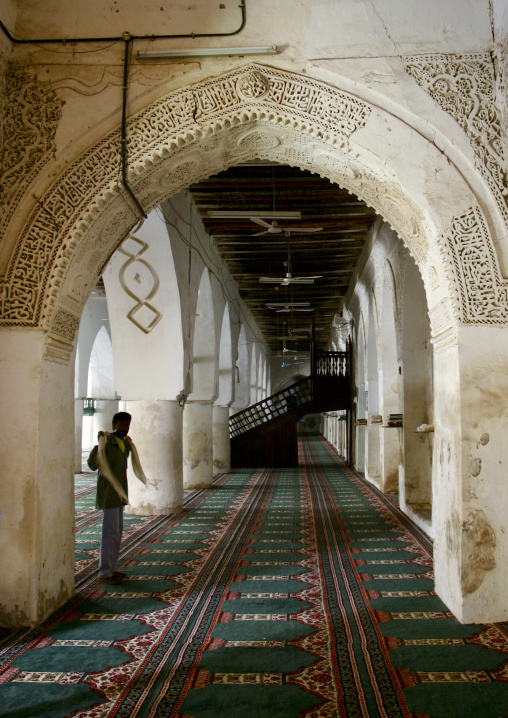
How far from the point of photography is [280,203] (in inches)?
346

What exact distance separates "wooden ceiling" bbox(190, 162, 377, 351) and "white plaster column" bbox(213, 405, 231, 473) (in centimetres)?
300

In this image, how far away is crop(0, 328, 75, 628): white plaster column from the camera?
3.56 metres

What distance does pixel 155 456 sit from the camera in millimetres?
7445

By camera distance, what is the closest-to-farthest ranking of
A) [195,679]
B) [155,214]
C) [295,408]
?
[195,679] < [155,214] < [295,408]

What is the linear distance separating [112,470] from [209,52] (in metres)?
2.84

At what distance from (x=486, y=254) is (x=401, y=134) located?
900 millimetres

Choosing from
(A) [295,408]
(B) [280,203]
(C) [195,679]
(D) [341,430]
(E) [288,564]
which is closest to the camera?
(C) [195,679]

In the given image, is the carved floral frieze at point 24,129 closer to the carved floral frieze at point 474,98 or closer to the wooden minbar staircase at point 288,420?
the carved floral frieze at point 474,98

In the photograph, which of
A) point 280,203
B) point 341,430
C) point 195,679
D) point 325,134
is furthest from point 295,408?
point 195,679

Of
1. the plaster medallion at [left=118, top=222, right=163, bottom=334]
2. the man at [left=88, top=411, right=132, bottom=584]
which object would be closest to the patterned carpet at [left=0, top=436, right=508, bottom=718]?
the man at [left=88, top=411, right=132, bottom=584]

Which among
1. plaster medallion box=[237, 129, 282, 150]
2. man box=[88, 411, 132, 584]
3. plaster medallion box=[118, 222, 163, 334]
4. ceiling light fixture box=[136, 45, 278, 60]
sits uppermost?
ceiling light fixture box=[136, 45, 278, 60]

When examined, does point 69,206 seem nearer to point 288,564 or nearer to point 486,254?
point 486,254

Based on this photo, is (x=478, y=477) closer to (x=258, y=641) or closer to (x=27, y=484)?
(x=258, y=641)

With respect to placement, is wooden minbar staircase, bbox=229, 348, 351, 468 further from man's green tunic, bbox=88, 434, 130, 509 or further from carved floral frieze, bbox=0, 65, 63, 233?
carved floral frieze, bbox=0, 65, 63, 233
